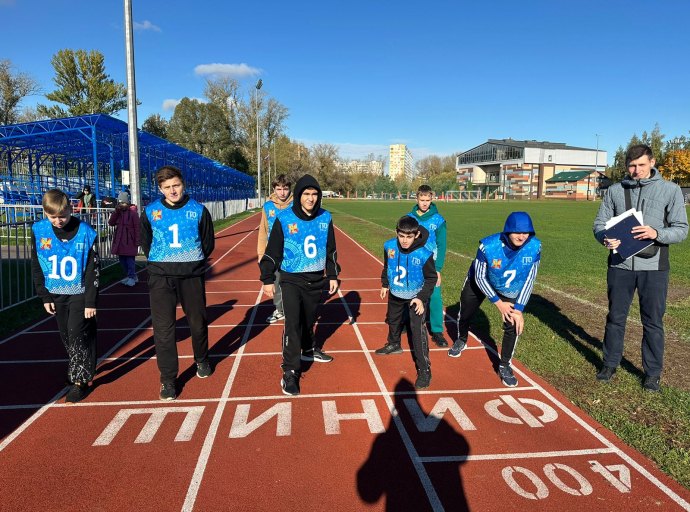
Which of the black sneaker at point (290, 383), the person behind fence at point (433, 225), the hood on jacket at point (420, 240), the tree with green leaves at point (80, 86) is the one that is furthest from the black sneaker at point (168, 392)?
the tree with green leaves at point (80, 86)

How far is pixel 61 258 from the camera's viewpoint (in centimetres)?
377

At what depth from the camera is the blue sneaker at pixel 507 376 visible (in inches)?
169

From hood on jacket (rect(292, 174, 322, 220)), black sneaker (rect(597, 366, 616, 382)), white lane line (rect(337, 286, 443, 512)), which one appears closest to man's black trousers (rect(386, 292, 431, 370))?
white lane line (rect(337, 286, 443, 512))

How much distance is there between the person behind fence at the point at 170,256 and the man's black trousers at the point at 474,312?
8.90ft

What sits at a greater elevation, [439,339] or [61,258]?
[61,258]

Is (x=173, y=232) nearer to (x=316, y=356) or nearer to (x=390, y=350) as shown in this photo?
(x=316, y=356)

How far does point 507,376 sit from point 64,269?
4.15 meters

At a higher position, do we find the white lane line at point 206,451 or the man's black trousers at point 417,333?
the man's black trousers at point 417,333

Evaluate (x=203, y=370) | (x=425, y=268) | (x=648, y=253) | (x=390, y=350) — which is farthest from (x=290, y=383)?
(x=648, y=253)

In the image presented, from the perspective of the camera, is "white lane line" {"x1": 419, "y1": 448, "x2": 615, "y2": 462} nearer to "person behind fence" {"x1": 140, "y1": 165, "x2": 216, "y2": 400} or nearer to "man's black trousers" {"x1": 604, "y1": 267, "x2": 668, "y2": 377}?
"man's black trousers" {"x1": 604, "y1": 267, "x2": 668, "y2": 377}

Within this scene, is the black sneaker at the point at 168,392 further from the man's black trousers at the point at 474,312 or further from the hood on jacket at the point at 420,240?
the man's black trousers at the point at 474,312

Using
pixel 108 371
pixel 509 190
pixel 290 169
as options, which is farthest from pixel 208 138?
pixel 509 190

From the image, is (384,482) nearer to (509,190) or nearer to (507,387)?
(507,387)

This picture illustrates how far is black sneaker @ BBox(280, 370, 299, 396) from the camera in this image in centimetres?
405
